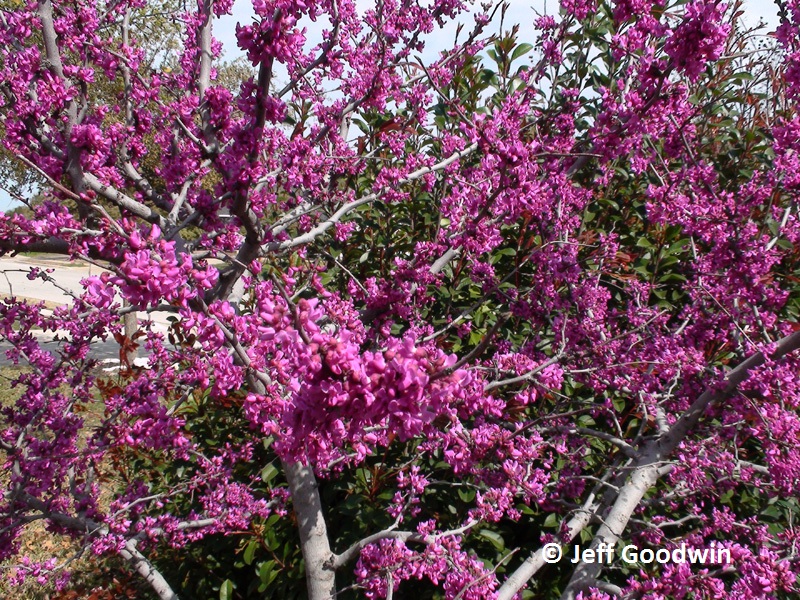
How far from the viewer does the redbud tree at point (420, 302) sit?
2.10 metres

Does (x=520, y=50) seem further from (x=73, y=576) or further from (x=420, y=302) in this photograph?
(x=73, y=576)

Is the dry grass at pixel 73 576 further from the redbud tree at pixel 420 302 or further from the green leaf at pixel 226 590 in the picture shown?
the green leaf at pixel 226 590

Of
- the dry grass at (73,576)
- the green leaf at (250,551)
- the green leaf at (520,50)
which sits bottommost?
the green leaf at (250,551)

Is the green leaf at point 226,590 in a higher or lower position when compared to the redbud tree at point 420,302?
lower

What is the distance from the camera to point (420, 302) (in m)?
3.08

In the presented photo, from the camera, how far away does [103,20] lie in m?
2.63

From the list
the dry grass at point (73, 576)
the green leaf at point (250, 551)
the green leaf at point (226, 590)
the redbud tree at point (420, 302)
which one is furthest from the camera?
the dry grass at point (73, 576)

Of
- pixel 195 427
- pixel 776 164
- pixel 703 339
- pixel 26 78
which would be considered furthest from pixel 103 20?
pixel 703 339

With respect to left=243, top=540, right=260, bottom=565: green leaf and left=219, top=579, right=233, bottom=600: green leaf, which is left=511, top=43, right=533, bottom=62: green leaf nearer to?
left=243, top=540, right=260, bottom=565: green leaf

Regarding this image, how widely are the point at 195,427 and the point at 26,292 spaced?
72.6ft

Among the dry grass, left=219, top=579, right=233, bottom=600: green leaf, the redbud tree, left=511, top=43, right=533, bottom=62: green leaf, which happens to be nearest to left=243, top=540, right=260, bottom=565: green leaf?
the redbud tree

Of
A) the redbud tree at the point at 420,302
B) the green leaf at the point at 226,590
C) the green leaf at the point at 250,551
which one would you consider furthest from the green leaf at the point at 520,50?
the green leaf at the point at 226,590

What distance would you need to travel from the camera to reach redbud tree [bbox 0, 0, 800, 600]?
210 centimetres

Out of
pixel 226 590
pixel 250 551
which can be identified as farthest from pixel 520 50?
pixel 226 590
